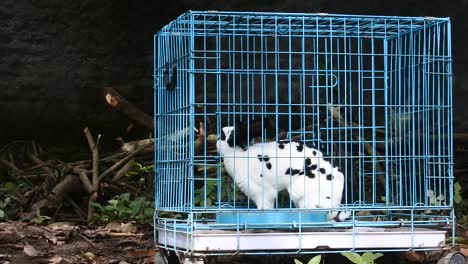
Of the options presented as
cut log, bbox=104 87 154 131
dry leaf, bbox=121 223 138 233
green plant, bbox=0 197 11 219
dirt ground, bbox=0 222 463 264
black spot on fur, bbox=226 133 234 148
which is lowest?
dirt ground, bbox=0 222 463 264

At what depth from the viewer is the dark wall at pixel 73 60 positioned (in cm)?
689

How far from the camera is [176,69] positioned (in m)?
4.54

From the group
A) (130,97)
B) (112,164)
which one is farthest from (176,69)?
(130,97)

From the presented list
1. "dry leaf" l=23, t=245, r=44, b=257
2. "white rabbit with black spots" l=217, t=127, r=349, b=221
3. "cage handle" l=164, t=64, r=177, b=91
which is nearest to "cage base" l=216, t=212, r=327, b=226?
"white rabbit with black spots" l=217, t=127, r=349, b=221

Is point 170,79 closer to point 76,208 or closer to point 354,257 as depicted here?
point 354,257

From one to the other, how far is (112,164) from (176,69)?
2.07 metres

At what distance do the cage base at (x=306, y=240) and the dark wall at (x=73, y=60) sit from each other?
9.08 feet

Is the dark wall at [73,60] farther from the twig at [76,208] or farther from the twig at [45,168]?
the twig at [76,208]

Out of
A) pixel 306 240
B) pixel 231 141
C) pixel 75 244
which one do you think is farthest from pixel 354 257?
pixel 75 244

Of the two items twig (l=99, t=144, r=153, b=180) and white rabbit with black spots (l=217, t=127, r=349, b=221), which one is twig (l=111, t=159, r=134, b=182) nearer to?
twig (l=99, t=144, r=153, b=180)

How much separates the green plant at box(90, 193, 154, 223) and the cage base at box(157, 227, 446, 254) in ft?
3.89

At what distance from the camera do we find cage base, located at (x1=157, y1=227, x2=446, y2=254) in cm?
402

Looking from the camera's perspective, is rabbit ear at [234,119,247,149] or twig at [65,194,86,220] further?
twig at [65,194,86,220]

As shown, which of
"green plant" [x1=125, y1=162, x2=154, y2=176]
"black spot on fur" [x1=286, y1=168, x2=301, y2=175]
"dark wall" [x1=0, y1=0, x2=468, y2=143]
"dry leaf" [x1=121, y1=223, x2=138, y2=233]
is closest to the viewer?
"black spot on fur" [x1=286, y1=168, x2=301, y2=175]
